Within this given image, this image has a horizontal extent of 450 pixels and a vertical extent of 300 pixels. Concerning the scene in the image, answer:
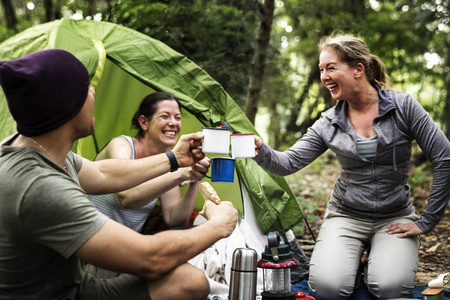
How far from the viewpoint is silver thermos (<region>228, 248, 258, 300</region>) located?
209 centimetres

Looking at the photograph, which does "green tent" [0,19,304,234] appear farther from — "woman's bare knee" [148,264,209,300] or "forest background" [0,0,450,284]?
"woman's bare knee" [148,264,209,300]

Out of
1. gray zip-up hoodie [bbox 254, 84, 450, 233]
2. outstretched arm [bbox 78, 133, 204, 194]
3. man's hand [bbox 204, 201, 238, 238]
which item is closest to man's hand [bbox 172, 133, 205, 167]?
outstretched arm [bbox 78, 133, 204, 194]

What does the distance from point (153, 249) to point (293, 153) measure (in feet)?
5.40

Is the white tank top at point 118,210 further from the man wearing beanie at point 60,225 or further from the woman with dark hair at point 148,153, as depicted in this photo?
the man wearing beanie at point 60,225

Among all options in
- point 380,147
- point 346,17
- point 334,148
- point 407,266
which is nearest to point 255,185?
point 334,148

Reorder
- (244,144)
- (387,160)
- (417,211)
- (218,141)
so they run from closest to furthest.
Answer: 1. (218,141)
2. (244,144)
3. (387,160)
4. (417,211)

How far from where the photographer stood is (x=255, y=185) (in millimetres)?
3365

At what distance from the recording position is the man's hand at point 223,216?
187 cm

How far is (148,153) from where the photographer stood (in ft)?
10.5

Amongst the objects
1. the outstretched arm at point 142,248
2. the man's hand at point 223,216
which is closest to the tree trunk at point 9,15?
A: the man's hand at point 223,216

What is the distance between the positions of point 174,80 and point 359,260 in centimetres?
185

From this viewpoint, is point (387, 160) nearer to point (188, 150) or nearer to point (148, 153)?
point (188, 150)

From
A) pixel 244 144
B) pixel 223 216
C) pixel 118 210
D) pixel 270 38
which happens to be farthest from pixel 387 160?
pixel 270 38

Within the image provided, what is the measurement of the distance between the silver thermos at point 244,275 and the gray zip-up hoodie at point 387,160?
2.90ft
